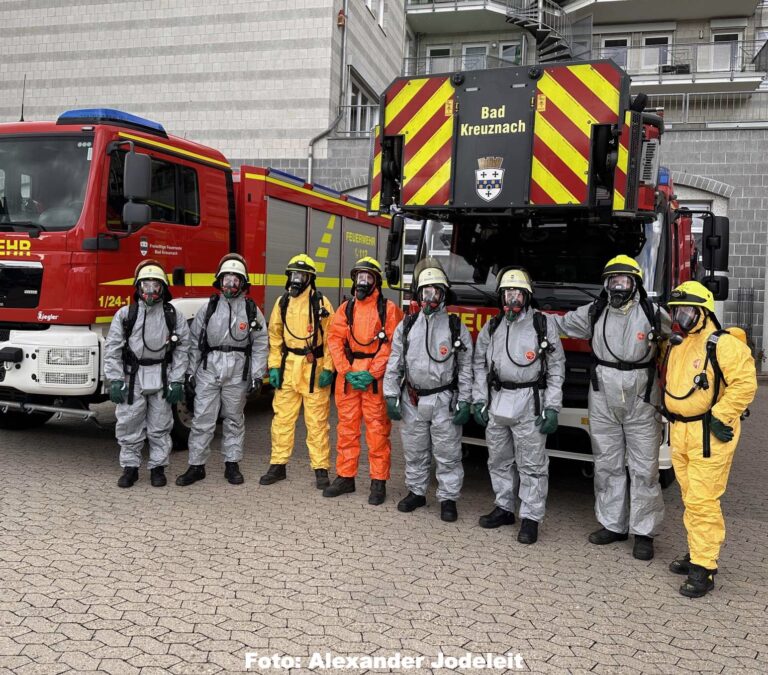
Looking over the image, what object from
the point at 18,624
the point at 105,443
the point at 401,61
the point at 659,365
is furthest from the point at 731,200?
the point at 18,624

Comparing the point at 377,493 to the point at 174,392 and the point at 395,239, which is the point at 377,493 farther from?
the point at 395,239

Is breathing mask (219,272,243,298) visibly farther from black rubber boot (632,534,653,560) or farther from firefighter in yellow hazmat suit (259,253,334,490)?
black rubber boot (632,534,653,560)

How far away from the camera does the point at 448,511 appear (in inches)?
201

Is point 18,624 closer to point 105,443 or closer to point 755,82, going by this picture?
point 105,443

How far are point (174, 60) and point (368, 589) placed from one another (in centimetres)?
1486

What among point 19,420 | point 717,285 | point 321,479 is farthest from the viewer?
point 19,420

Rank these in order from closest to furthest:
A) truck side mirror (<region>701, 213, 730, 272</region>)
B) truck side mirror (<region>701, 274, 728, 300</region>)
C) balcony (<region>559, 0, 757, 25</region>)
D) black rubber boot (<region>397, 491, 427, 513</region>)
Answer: black rubber boot (<region>397, 491, 427, 513</region>) < truck side mirror (<region>701, 213, 730, 272</region>) < truck side mirror (<region>701, 274, 728, 300</region>) < balcony (<region>559, 0, 757, 25</region>)

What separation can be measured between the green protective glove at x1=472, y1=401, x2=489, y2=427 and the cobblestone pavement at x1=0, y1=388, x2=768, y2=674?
0.75 metres

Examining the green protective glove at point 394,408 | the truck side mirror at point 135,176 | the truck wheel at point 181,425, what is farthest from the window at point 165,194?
the green protective glove at point 394,408

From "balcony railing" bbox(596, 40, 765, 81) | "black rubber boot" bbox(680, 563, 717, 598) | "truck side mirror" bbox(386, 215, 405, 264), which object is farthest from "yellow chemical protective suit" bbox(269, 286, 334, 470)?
"balcony railing" bbox(596, 40, 765, 81)

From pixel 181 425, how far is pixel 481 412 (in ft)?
10.4

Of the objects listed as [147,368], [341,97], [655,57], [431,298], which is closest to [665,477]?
[431,298]

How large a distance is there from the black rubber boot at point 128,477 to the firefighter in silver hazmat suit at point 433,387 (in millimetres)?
2097

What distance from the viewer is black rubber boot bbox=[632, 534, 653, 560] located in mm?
4492
